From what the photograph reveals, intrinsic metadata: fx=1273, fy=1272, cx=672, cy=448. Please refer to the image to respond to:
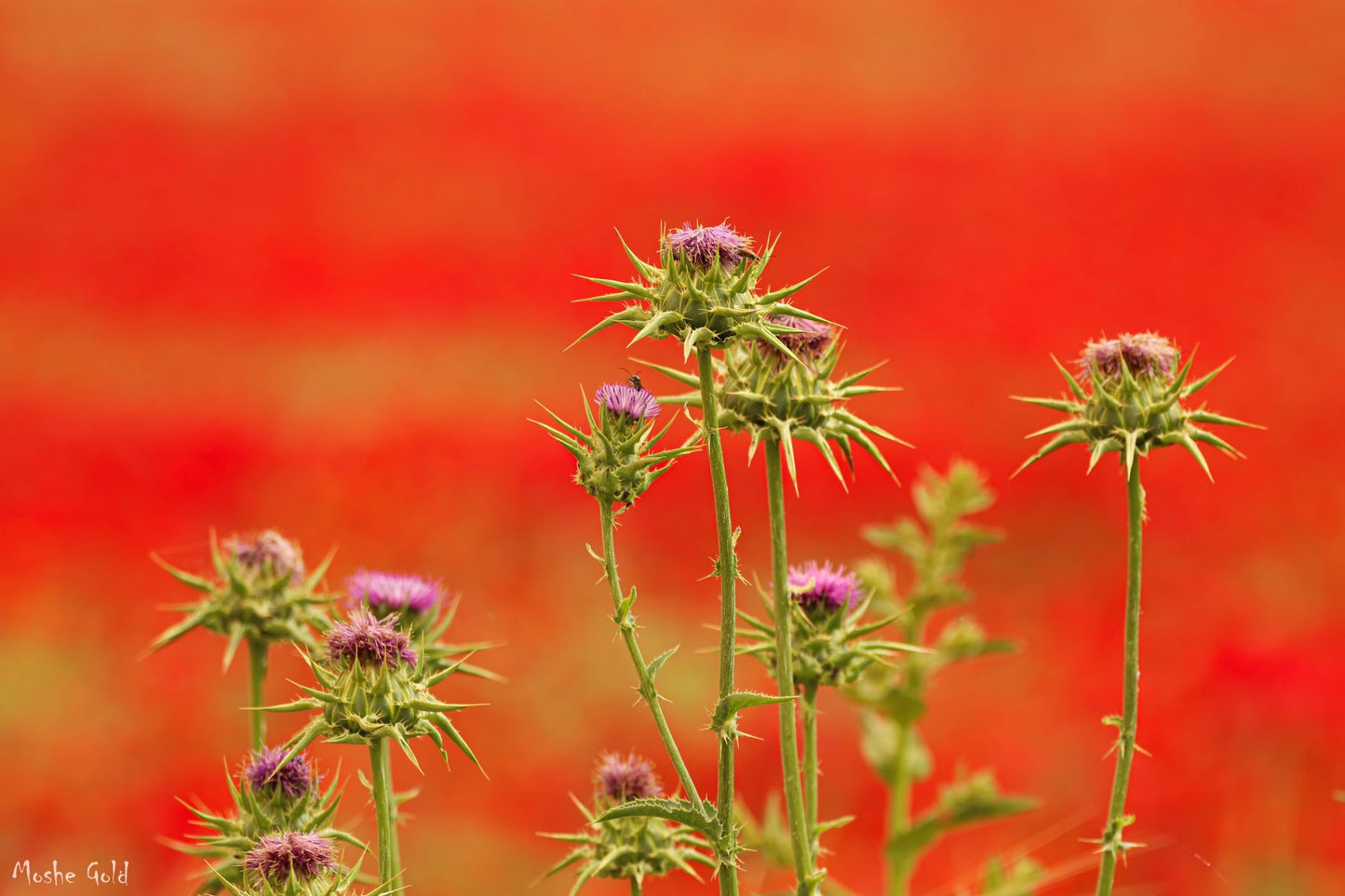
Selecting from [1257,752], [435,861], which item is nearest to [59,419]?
[435,861]

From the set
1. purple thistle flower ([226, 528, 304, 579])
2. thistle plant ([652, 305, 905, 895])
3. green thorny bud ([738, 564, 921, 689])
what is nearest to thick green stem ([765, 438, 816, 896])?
thistle plant ([652, 305, 905, 895])

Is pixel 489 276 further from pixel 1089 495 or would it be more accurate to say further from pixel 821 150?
pixel 1089 495

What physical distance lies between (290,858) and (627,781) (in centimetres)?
77

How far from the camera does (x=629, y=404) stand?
2.49 metres

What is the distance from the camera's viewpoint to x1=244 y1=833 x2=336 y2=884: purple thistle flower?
85.0 inches

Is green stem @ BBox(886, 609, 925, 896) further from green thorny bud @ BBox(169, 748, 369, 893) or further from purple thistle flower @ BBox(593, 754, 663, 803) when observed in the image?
green thorny bud @ BBox(169, 748, 369, 893)

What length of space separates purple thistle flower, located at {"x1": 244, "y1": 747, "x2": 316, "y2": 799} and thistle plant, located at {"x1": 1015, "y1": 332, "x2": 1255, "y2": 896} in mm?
1512

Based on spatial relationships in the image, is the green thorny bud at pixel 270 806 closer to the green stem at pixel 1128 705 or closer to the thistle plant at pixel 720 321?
the thistle plant at pixel 720 321

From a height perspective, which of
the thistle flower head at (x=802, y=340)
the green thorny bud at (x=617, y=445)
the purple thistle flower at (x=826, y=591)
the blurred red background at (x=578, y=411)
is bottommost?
the purple thistle flower at (x=826, y=591)

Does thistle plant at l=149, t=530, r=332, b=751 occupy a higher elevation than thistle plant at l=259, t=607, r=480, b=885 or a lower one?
higher

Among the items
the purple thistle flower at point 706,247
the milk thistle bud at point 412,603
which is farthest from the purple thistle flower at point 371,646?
the purple thistle flower at point 706,247

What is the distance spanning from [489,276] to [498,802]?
7.70 metres

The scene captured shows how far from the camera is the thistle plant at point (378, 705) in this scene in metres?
2.23

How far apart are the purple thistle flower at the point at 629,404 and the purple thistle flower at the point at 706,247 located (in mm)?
284
